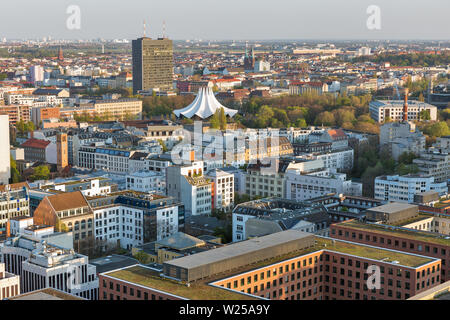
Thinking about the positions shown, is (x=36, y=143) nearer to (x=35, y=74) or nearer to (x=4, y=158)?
(x=4, y=158)

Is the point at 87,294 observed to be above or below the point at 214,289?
below

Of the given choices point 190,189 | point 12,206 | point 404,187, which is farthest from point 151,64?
point 12,206

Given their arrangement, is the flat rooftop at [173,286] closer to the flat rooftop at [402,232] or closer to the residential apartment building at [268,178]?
the flat rooftop at [402,232]

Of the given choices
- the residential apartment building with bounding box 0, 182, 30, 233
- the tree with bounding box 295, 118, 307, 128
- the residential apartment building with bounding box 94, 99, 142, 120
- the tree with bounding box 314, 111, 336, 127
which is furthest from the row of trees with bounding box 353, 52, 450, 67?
the residential apartment building with bounding box 0, 182, 30, 233

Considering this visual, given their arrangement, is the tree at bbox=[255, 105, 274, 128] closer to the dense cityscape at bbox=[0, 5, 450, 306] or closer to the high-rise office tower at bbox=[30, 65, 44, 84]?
the dense cityscape at bbox=[0, 5, 450, 306]

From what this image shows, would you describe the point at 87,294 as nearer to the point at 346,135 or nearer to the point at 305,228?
the point at 305,228

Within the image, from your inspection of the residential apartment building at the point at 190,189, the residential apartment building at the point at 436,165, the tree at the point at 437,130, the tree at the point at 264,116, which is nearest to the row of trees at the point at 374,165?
the residential apartment building at the point at 436,165

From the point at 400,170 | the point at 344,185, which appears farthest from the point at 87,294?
the point at 400,170
